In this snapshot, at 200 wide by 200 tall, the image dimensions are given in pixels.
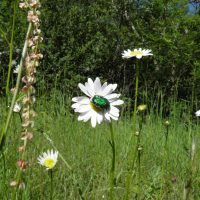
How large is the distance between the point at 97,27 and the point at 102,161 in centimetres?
753

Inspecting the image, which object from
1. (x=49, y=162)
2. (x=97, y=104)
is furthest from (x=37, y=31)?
(x=49, y=162)

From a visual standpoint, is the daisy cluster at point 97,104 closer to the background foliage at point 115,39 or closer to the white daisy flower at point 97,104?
the white daisy flower at point 97,104

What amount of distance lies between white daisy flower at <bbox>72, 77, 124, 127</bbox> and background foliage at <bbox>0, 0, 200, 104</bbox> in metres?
7.52

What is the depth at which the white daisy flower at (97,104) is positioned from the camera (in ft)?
3.18

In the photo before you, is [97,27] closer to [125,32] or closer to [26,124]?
[125,32]

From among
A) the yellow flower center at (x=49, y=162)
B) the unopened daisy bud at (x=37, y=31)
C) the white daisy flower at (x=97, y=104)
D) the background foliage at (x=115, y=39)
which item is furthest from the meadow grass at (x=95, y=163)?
the background foliage at (x=115, y=39)

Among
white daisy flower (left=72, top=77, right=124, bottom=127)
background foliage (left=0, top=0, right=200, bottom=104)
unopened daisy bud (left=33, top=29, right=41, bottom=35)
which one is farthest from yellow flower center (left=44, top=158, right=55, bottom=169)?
background foliage (left=0, top=0, right=200, bottom=104)

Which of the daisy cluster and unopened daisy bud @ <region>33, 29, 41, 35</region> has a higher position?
unopened daisy bud @ <region>33, 29, 41, 35</region>

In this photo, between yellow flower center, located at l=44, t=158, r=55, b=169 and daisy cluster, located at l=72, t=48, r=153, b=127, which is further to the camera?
yellow flower center, located at l=44, t=158, r=55, b=169

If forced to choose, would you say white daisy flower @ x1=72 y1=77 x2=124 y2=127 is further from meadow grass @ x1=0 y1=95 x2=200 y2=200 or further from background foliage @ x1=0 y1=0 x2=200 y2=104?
background foliage @ x1=0 y1=0 x2=200 y2=104

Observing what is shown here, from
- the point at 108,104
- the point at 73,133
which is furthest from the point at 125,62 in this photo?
the point at 108,104

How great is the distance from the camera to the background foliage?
910 centimetres

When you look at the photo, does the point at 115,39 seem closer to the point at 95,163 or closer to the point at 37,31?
the point at 95,163

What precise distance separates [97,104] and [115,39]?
9.51 m
